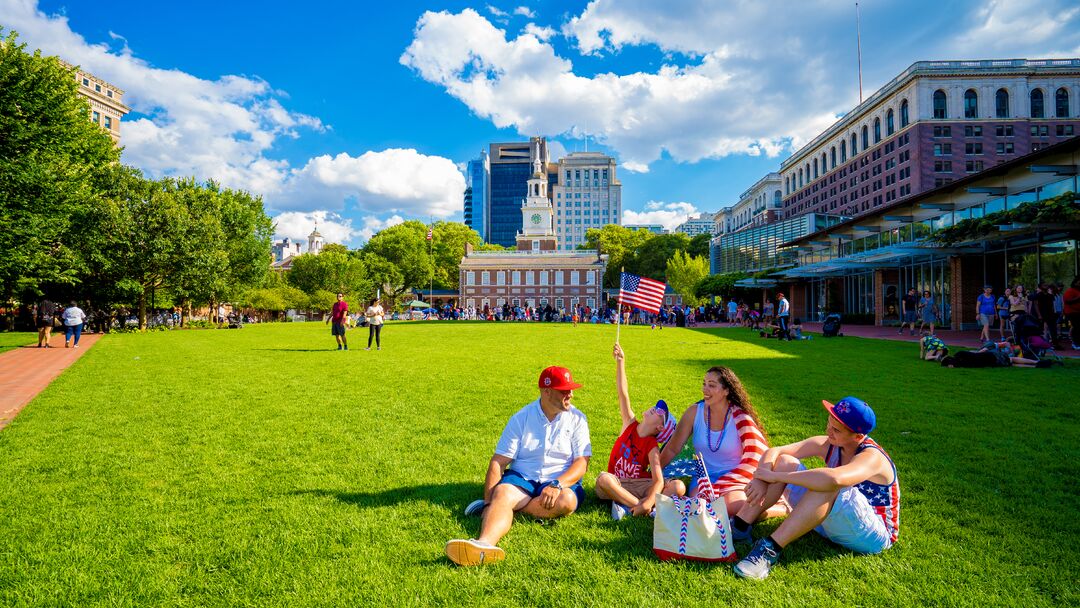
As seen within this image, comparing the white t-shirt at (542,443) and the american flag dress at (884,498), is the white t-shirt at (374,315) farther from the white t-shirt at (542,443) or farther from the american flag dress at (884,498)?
the american flag dress at (884,498)

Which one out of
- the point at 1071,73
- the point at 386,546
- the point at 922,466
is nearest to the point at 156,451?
the point at 386,546

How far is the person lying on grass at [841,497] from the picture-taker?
10.6 feet

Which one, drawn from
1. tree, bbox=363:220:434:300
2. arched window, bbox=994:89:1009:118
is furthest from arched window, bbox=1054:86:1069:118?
tree, bbox=363:220:434:300

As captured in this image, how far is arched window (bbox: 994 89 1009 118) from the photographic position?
6169 centimetres

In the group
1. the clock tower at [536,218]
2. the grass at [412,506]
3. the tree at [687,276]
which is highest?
the clock tower at [536,218]

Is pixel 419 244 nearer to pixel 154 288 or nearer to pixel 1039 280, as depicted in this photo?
pixel 154 288

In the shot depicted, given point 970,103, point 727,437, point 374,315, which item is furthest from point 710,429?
point 970,103

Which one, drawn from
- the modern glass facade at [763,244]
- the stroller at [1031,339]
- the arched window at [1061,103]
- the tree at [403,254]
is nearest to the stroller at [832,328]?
the stroller at [1031,339]

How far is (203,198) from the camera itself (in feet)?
123

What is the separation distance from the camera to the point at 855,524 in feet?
10.7

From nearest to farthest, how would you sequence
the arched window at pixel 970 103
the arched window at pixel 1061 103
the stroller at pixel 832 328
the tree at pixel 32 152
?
the tree at pixel 32 152
the stroller at pixel 832 328
the arched window at pixel 1061 103
the arched window at pixel 970 103

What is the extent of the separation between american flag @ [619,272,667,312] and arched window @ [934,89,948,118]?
69974 millimetres

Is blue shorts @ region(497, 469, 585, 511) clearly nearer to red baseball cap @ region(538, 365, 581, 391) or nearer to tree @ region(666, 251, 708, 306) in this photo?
red baseball cap @ region(538, 365, 581, 391)

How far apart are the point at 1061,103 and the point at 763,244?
42.7 meters
